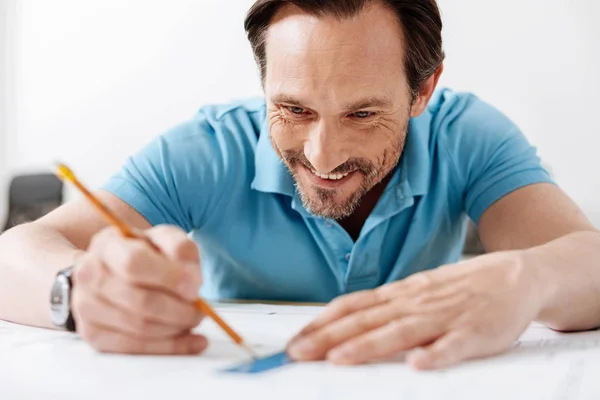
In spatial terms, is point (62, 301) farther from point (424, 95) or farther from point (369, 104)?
point (424, 95)

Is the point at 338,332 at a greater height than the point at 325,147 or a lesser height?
lesser

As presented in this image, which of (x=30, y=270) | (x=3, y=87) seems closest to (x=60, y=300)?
(x=30, y=270)

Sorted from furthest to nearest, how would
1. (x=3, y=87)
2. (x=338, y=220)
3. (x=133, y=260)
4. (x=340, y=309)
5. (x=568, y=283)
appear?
1. (x=3, y=87)
2. (x=338, y=220)
3. (x=568, y=283)
4. (x=340, y=309)
5. (x=133, y=260)

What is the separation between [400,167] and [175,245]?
2.46ft

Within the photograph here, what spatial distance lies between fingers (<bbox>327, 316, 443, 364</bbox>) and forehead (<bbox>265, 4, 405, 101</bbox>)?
466mm

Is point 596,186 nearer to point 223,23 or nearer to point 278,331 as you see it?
point 223,23

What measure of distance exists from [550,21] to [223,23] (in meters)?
1.37

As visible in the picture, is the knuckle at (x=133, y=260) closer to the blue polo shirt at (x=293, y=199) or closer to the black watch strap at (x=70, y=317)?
the black watch strap at (x=70, y=317)

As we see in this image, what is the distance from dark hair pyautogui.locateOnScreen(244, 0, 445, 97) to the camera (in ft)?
4.11

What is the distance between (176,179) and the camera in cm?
141

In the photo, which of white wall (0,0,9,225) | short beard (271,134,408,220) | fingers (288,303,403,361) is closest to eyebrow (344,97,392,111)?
short beard (271,134,408,220)

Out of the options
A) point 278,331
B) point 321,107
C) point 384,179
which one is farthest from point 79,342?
point 384,179

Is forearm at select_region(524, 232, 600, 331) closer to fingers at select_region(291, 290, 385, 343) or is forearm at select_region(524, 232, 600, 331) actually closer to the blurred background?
fingers at select_region(291, 290, 385, 343)

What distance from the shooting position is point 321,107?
1.22 metres
